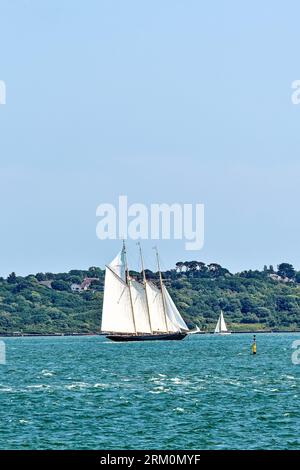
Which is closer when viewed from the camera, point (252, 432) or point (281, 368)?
point (252, 432)

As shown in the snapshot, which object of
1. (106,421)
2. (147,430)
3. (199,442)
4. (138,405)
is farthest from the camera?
(138,405)

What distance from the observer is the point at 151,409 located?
71438mm

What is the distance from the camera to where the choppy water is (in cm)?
5806

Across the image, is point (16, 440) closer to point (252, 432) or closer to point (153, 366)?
point (252, 432)

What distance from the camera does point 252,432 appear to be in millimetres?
60406

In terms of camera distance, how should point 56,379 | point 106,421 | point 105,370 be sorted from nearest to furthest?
point 106,421 < point 56,379 < point 105,370

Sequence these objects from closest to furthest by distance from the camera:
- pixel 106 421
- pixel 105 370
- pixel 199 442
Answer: pixel 199 442 → pixel 106 421 → pixel 105 370

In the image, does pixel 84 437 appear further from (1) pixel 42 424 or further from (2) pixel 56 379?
(2) pixel 56 379

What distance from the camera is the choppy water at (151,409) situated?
58062 millimetres

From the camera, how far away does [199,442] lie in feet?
189

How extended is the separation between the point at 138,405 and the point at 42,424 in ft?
34.6
